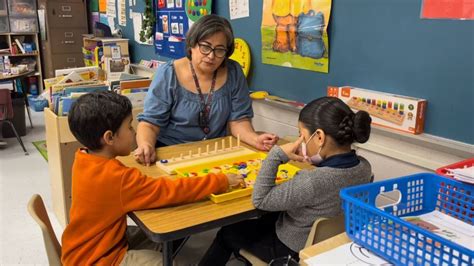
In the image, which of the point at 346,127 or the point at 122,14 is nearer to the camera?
the point at 346,127

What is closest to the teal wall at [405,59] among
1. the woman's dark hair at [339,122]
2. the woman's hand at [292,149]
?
the woman's dark hair at [339,122]

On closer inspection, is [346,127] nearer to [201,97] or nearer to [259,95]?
[201,97]

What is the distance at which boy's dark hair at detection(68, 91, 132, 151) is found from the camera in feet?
4.73

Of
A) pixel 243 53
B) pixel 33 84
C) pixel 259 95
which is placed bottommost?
pixel 33 84

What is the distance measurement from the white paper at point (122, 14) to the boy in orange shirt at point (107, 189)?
3.64 metres

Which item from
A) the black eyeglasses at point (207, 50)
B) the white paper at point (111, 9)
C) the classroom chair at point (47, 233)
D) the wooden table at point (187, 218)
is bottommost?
the classroom chair at point (47, 233)

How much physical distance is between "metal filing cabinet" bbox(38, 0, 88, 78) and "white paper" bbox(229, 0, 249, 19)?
3.72 m

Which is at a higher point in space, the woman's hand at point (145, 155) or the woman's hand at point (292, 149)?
the woman's hand at point (292, 149)

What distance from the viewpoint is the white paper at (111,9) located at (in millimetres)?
5179

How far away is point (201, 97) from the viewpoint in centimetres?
214

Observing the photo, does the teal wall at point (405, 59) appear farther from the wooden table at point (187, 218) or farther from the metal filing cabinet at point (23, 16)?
the metal filing cabinet at point (23, 16)

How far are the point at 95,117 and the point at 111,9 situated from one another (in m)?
4.21

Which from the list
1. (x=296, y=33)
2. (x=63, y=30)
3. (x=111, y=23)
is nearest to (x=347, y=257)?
(x=296, y=33)

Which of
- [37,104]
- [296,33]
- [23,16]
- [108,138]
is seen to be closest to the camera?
[108,138]
